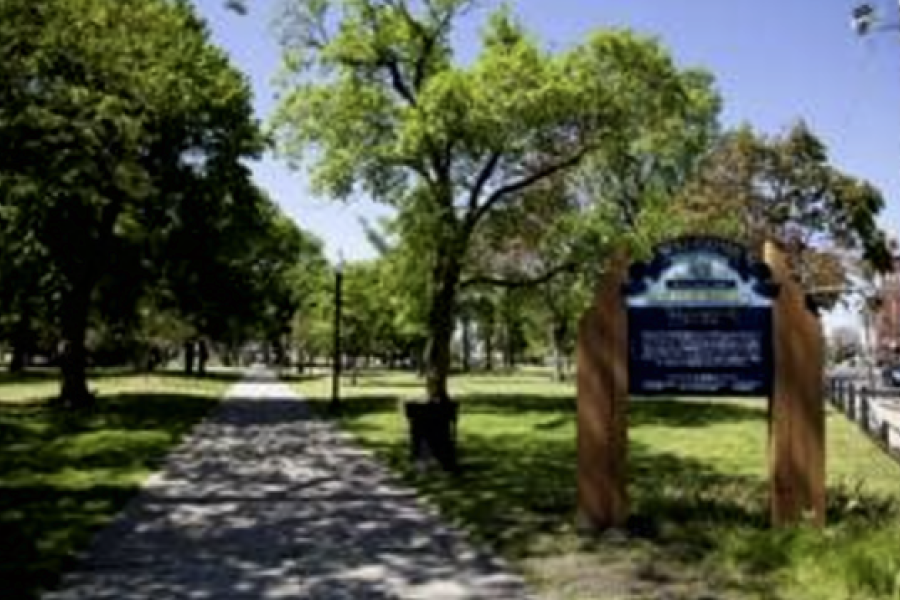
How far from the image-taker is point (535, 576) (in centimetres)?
1180

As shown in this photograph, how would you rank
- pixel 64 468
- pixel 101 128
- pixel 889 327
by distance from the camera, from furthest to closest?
pixel 889 327
pixel 101 128
pixel 64 468

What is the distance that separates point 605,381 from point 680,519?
56.5 inches

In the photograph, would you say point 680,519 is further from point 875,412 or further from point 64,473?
point 875,412

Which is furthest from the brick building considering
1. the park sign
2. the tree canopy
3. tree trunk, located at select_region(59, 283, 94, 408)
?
the park sign

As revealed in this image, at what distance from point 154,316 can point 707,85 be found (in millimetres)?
37355

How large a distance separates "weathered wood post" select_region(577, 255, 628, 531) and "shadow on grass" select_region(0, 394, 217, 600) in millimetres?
4601

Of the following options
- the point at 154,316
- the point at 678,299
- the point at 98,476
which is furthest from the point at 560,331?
the point at 678,299

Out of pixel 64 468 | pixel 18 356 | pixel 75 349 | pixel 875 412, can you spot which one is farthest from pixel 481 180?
pixel 18 356

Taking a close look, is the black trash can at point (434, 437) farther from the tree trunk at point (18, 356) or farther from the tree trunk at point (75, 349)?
the tree trunk at point (18, 356)

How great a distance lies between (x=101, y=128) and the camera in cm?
3067

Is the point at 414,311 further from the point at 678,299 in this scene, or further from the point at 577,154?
the point at 678,299

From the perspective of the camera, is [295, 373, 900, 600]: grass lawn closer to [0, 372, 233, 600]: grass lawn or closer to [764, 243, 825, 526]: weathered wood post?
[764, 243, 825, 526]: weathered wood post

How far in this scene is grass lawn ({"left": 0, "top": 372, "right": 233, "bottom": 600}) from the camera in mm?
12895

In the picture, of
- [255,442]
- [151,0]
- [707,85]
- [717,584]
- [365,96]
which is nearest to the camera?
[717,584]
